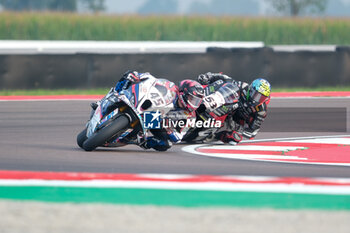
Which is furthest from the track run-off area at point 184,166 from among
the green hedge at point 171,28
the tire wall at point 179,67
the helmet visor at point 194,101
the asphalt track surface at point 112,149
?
the green hedge at point 171,28

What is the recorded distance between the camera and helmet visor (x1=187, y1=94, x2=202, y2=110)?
342 inches

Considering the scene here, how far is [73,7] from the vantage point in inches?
3297

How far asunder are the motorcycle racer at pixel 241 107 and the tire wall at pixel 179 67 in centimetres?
866

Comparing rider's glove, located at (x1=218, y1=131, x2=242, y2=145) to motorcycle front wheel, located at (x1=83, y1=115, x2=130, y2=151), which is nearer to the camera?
motorcycle front wheel, located at (x1=83, y1=115, x2=130, y2=151)

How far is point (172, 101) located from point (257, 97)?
1.31 meters

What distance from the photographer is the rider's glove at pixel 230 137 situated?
9.82 meters

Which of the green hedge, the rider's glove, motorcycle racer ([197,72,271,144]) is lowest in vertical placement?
the green hedge

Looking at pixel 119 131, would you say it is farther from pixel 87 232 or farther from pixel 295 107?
pixel 295 107

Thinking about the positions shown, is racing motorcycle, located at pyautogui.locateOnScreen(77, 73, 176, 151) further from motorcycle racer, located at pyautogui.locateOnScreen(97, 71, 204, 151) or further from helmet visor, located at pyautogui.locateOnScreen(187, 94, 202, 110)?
helmet visor, located at pyautogui.locateOnScreen(187, 94, 202, 110)

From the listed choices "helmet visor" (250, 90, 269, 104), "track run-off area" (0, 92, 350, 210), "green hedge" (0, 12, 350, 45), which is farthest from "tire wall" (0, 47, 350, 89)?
"green hedge" (0, 12, 350, 45)

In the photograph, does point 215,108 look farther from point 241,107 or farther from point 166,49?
point 166,49

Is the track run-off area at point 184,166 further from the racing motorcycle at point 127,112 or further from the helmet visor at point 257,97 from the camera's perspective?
the helmet visor at point 257,97

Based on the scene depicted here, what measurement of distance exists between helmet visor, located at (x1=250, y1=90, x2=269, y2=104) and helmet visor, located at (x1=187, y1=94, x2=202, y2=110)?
0.95m

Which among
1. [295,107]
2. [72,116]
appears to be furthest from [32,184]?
[295,107]
